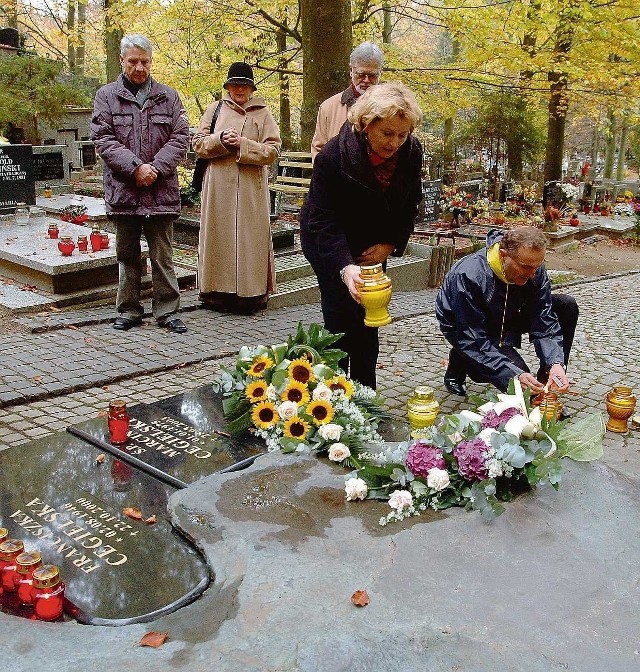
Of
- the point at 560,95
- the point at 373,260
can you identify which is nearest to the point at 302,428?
the point at 373,260

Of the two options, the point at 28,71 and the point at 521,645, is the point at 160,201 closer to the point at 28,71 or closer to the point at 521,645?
the point at 521,645

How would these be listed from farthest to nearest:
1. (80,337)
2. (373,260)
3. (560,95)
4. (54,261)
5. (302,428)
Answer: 1. (560,95)
2. (54,261)
3. (80,337)
4. (373,260)
5. (302,428)

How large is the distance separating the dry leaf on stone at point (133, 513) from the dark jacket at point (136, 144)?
3526mm

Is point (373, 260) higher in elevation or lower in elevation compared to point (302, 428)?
higher

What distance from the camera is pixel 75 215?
29.5 feet

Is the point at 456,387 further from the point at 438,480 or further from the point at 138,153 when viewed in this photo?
the point at 138,153

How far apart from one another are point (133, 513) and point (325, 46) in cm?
648

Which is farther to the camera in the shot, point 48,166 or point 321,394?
point 48,166

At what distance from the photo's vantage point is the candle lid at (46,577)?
2.26 metres

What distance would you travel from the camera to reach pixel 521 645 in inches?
77.5

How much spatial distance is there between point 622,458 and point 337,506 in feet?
6.13

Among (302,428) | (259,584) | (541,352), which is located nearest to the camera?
(259,584)

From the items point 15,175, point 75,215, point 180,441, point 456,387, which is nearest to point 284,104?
point 15,175

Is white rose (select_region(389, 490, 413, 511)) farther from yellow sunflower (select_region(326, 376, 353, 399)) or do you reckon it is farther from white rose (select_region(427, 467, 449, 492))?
yellow sunflower (select_region(326, 376, 353, 399))
